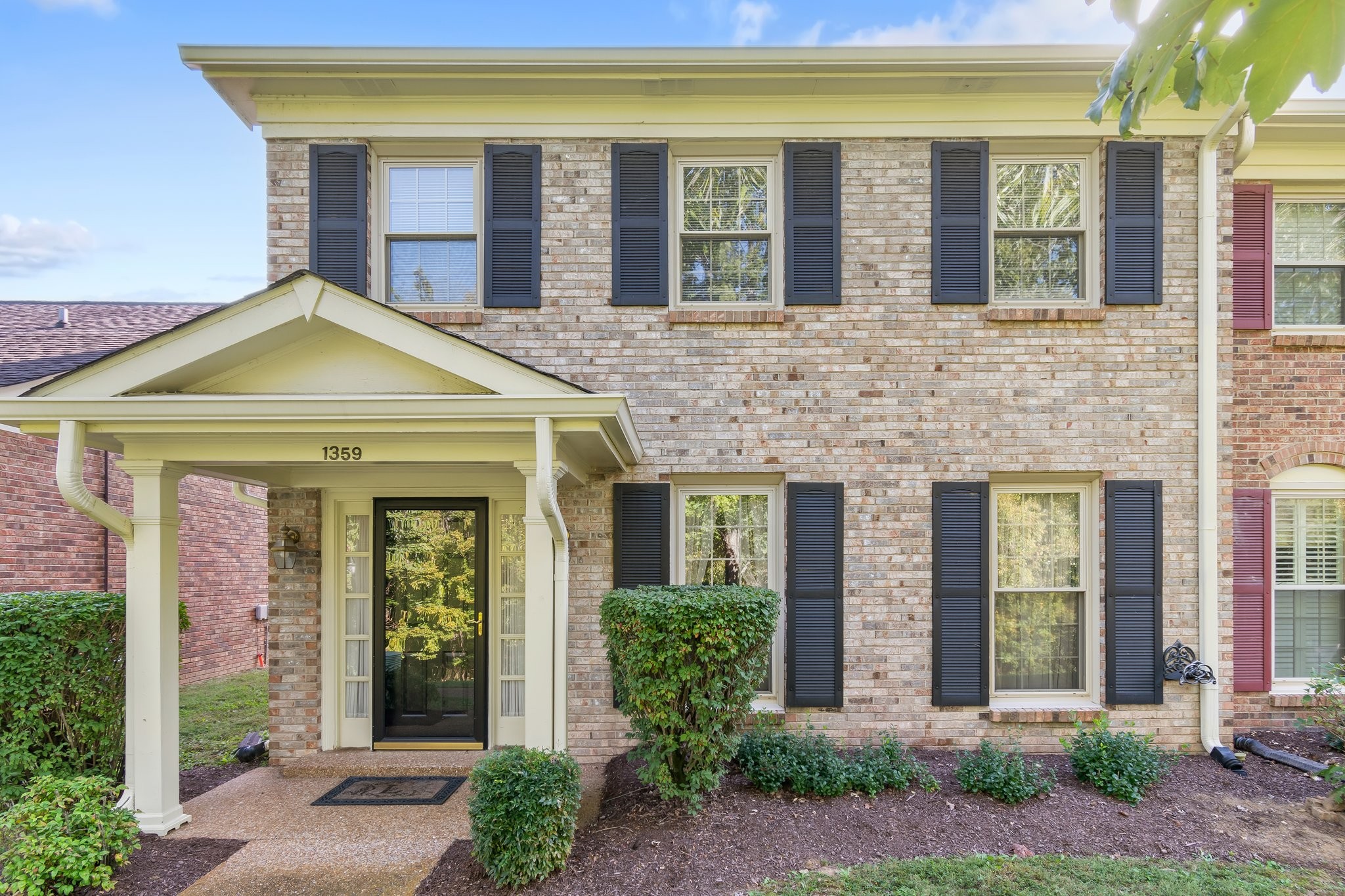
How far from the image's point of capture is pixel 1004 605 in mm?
5711

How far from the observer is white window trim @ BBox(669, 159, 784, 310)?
18.8ft

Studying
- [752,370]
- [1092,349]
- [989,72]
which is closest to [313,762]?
[752,370]

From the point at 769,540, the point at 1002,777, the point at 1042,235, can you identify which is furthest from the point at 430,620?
the point at 1042,235

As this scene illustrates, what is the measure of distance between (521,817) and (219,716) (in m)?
5.50

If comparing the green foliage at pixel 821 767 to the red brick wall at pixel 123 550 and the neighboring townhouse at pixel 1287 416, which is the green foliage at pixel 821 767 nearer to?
the neighboring townhouse at pixel 1287 416

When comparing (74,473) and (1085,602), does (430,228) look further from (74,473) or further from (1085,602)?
(1085,602)

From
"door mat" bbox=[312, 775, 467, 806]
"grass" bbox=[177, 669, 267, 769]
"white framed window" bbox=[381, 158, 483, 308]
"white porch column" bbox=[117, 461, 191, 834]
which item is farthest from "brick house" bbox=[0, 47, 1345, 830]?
"grass" bbox=[177, 669, 267, 769]

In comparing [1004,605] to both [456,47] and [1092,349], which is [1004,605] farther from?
[456,47]

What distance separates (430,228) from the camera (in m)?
5.83

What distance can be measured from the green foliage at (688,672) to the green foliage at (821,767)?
52 cm

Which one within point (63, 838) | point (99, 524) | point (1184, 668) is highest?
point (99, 524)

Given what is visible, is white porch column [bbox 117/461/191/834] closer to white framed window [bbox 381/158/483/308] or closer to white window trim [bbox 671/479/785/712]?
white framed window [bbox 381/158/483/308]

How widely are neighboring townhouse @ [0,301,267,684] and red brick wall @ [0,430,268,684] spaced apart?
1 centimetres

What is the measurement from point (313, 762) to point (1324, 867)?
6.63 metres
